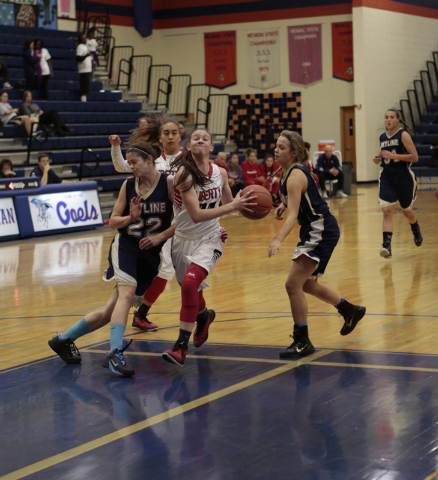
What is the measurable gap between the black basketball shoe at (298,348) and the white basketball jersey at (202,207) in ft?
2.84

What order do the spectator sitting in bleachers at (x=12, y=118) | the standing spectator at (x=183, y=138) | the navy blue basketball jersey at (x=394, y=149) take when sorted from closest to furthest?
the standing spectator at (x=183, y=138) → the navy blue basketball jersey at (x=394, y=149) → the spectator sitting in bleachers at (x=12, y=118)

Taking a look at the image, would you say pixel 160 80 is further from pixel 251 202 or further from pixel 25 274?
pixel 251 202

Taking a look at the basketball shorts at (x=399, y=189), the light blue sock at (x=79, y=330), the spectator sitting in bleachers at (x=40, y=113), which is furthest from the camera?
the spectator sitting in bleachers at (x=40, y=113)

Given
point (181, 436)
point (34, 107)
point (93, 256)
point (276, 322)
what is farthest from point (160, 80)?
point (181, 436)

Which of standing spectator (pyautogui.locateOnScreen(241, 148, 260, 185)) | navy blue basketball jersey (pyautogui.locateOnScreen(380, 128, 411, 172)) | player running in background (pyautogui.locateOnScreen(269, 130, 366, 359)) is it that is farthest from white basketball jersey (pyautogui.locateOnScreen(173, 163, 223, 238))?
standing spectator (pyautogui.locateOnScreen(241, 148, 260, 185))

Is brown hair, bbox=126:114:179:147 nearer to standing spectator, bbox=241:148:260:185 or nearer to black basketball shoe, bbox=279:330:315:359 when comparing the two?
black basketball shoe, bbox=279:330:315:359

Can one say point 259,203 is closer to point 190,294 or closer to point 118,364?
point 190,294

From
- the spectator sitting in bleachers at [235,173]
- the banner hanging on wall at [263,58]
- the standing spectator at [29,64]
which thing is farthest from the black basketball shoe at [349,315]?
the banner hanging on wall at [263,58]

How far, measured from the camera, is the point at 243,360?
4.65m

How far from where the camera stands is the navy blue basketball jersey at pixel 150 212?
4641 mm

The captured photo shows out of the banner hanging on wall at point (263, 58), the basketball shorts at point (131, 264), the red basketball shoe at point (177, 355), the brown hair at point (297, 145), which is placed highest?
Answer: the banner hanging on wall at point (263, 58)

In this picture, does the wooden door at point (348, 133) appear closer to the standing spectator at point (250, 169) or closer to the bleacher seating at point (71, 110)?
the bleacher seating at point (71, 110)

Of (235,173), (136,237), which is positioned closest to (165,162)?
(136,237)

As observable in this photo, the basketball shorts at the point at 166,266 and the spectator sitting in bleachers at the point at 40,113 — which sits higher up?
the spectator sitting in bleachers at the point at 40,113
